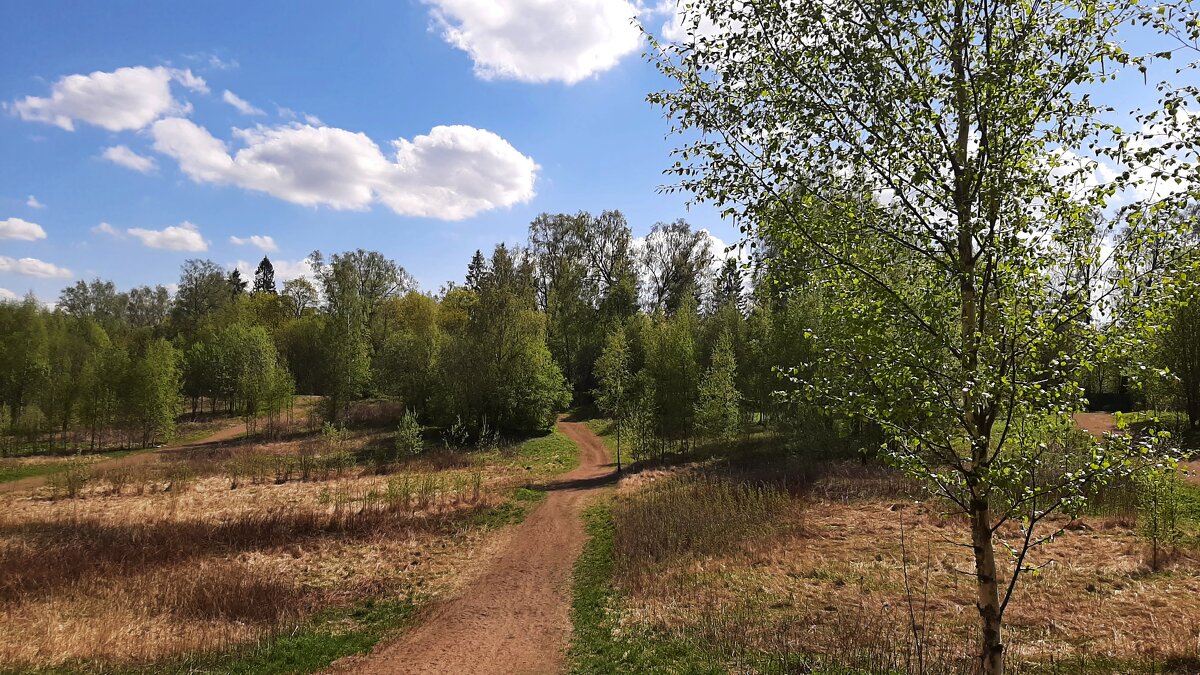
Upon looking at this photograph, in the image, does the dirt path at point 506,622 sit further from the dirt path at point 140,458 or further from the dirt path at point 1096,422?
the dirt path at point 1096,422

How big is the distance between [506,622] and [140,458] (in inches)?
1517

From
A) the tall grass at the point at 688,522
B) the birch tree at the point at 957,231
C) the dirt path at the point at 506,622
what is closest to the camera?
the birch tree at the point at 957,231

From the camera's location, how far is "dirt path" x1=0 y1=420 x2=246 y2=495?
28875 millimetres

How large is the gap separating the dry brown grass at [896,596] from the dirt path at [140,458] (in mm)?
32394

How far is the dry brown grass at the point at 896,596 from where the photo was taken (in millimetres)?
8844

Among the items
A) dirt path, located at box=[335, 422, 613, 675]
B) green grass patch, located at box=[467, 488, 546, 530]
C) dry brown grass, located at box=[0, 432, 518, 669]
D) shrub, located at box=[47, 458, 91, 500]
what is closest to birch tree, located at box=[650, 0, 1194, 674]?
dirt path, located at box=[335, 422, 613, 675]

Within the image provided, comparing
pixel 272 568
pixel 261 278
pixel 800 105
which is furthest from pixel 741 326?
pixel 261 278

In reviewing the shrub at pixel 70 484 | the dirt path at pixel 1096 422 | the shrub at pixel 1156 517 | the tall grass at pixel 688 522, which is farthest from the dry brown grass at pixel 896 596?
the shrub at pixel 70 484

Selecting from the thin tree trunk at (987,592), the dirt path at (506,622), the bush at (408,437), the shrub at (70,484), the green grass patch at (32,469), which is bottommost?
the dirt path at (506,622)

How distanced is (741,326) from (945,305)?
40.9 meters

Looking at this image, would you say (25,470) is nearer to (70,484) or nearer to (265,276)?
(70,484)

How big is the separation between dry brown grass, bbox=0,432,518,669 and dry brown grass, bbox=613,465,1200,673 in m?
7.28

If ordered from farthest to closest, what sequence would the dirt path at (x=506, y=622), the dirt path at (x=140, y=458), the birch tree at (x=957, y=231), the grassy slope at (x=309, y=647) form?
1. the dirt path at (x=140, y=458)
2. the dirt path at (x=506, y=622)
3. the grassy slope at (x=309, y=647)
4. the birch tree at (x=957, y=231)

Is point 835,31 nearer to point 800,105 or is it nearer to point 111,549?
point 800,105
